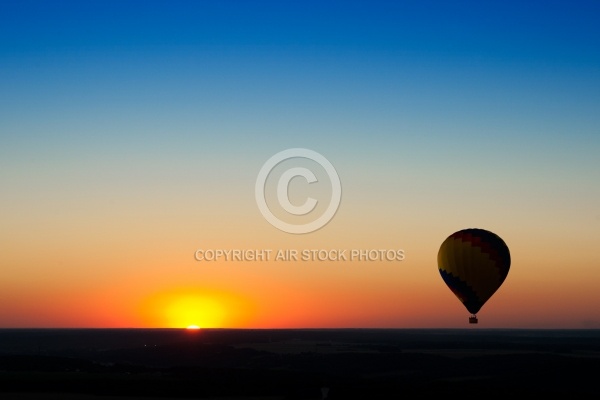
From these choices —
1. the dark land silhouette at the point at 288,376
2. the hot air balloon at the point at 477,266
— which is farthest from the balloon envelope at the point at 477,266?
the dark land silhouette at the point at 288,376

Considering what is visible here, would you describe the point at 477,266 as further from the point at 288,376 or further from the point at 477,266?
the point at 288,376

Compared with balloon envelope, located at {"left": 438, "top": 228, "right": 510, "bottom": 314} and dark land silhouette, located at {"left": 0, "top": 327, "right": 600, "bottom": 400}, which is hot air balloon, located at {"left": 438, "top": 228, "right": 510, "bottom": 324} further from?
dark land silhouette, located at {"left": 0, "top": 327, "right": 600, "bottom": 400}

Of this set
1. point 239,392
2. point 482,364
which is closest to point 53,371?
point 239,392

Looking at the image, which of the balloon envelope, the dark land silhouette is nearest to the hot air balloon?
the balloon envelope

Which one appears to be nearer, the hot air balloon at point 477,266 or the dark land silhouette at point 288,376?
the hot air balloon at point 477,266

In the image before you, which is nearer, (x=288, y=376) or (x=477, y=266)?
(x=477, y=266)

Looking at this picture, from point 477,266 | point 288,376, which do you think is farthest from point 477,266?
point 288,376

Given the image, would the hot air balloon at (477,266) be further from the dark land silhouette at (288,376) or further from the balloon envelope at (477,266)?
the dark land silhouette at (288,376)

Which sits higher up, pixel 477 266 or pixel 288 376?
pixel 477 266
